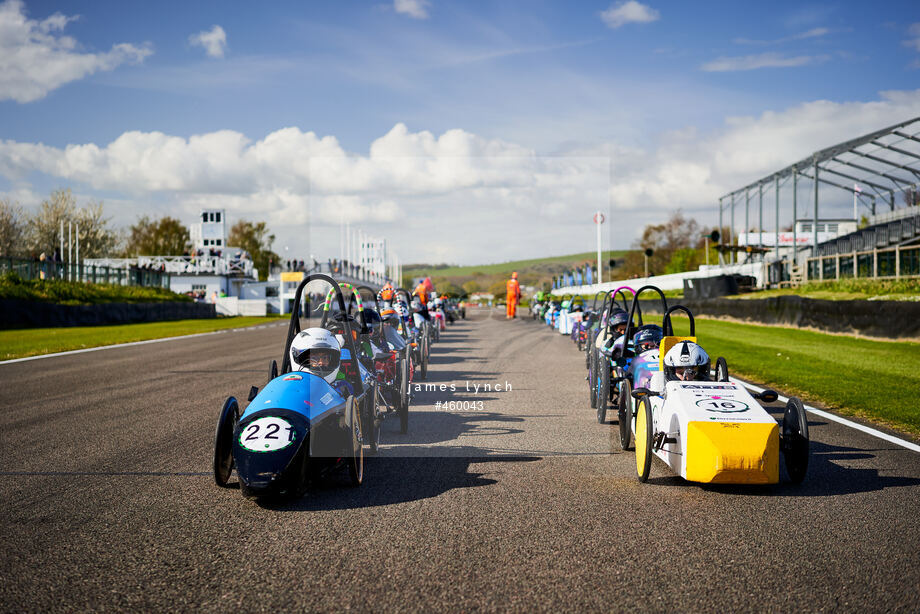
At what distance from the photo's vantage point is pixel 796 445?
5.85 metres

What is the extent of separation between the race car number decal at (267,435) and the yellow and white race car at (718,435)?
2.71 meters

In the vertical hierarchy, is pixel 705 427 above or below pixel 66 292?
below

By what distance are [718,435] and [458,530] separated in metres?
2.01

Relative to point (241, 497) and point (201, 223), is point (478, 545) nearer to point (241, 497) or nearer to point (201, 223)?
point (241, 497)

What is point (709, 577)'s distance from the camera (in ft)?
12.9

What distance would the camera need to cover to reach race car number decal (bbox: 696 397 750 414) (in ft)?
18.6

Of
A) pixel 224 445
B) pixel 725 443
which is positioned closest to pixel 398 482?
pixel 224 445

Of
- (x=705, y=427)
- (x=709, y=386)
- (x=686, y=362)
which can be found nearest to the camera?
(x=705, y=427)

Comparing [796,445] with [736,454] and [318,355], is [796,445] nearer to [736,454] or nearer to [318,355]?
[736,454]

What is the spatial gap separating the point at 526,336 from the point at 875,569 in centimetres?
2169

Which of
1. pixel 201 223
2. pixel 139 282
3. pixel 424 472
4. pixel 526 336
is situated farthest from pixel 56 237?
pixel 424 472

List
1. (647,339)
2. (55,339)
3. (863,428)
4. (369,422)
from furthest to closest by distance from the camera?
(55,339) → (647,339) → (863,428) → (369,422)

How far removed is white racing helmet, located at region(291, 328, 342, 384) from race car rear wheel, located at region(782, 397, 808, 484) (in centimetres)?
367

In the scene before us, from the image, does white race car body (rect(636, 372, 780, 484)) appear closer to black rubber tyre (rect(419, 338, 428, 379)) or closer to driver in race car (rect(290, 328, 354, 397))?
driver in race car (rect(290, 328, 354, 397))
